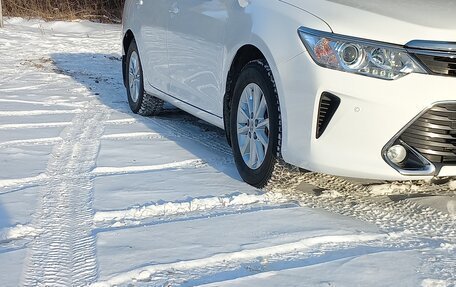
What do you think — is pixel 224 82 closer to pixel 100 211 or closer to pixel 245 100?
pixel 245 100

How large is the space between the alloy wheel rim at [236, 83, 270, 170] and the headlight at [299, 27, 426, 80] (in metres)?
0.60

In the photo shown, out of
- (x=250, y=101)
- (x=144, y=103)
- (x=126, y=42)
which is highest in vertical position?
(x=126, y=42)

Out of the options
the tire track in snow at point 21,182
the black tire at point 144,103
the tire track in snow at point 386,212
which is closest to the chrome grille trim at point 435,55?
the tire track in snow at point 386,212

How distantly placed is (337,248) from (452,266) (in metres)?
0.56

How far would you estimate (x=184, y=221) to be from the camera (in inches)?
156

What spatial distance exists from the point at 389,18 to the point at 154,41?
299 centimetres

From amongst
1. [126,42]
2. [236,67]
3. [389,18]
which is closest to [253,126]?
[236,67]

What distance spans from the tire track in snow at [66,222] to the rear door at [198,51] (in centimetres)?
89

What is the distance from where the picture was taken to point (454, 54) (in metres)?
3.76

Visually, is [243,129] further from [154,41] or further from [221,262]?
[154,41]

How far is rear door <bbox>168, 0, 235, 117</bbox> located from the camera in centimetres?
496

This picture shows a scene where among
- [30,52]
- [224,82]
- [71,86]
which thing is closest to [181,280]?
[224,82]

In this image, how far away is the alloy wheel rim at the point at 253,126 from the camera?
14.7ft

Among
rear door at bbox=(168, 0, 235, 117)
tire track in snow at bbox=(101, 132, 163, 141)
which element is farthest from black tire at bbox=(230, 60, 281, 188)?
tire track in snow at bbox=(101, 132, 163, 141)
